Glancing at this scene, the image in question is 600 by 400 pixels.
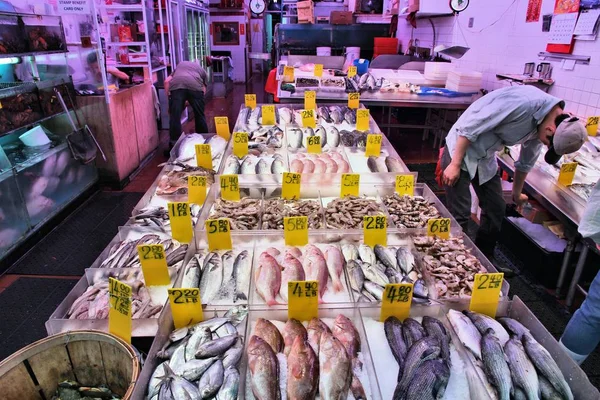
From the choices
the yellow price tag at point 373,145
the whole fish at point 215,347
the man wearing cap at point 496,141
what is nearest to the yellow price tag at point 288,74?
the yellow price tag at point 373,145

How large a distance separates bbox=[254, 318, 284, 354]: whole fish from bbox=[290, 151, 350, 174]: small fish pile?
185cm

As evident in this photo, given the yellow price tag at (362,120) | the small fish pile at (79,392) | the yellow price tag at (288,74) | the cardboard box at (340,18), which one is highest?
the cardboard box at (340,18)

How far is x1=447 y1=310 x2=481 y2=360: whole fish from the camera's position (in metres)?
1.82

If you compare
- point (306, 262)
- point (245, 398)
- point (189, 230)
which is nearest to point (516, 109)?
point (306, 262)

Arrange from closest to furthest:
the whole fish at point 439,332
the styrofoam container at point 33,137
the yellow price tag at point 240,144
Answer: the whole fish at point 439,332 < the yellow price tag at point 240,144 < the styrofoam container at point 33,137

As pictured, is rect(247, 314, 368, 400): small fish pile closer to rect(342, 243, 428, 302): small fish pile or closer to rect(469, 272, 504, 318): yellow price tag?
rect(342, 243, 428, 302): small fish pile

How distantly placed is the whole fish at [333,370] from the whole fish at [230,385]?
33 centimetres

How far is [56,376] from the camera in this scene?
1.83 meters

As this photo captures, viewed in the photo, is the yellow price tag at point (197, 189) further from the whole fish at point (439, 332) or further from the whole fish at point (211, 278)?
the whole fish at point (439, 332)

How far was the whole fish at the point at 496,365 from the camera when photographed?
1613 mm

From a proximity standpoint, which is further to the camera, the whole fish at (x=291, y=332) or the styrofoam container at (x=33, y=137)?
the styrofoam container at (x=33, y=137)

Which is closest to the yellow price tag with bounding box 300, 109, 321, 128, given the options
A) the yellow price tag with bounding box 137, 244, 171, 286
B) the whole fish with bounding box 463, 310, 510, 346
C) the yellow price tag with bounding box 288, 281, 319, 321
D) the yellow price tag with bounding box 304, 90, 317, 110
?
the yellow price tag with bounding box 304, 90, 317, 110

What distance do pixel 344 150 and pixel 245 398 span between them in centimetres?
305

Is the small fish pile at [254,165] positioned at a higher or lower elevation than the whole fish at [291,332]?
higher
